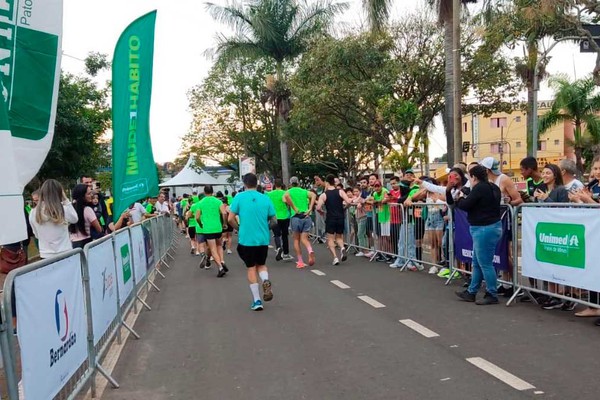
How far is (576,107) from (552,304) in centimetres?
3060

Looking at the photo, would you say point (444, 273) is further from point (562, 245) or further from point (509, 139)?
point (509, 139)

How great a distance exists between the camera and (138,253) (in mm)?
8797

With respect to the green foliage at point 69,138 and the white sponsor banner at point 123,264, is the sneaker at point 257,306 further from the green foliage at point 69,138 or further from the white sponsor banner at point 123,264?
the green foliage at point 69,138

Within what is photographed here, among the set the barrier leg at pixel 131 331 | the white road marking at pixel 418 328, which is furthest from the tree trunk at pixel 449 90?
the barrier leg at pixel 131 331

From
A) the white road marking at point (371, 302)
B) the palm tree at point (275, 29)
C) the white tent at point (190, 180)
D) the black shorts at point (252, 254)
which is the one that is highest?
the palm tree at point (275, 29)

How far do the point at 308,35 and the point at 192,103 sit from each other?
1669 cm

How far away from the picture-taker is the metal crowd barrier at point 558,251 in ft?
21.1

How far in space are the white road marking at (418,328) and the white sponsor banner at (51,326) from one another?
3.50 metres

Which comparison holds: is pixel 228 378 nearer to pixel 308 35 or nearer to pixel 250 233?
pixel 250 233

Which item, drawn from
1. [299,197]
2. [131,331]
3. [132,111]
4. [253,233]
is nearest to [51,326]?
[131,331]

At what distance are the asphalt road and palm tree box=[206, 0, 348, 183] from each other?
2203 centimetres

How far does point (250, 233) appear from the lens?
8.02 metres

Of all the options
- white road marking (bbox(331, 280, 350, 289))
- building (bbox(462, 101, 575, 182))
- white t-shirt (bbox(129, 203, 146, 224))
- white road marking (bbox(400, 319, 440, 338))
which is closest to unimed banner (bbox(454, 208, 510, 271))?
white road marking (bbox(331, 280, 350, 289))

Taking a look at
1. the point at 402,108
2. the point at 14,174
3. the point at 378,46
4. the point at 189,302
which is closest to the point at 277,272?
the point at 189,302
